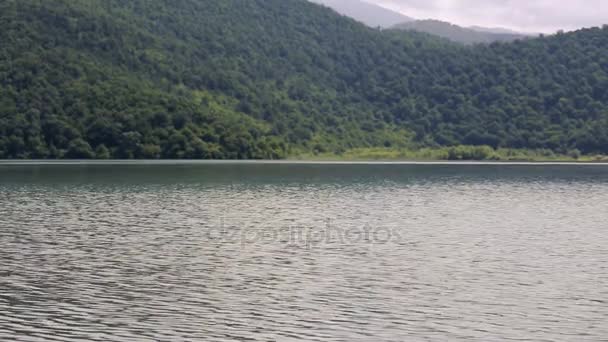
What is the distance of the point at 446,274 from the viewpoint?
1500 inches

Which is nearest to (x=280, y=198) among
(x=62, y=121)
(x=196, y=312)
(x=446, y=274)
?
(x=446, y=274)

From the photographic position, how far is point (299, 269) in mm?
39094

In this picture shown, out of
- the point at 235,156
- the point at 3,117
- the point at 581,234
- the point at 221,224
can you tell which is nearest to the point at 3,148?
the point at 3,117

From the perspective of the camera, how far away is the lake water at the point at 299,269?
93.3 ft

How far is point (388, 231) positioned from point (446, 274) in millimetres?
16166

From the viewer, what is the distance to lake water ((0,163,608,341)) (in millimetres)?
28438

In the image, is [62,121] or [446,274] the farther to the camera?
[62,121]

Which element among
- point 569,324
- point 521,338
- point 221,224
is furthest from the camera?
point 221,224

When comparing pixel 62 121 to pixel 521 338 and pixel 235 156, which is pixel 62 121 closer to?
pixel 235 156

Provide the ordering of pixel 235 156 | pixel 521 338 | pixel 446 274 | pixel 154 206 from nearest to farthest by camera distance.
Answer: pixel 521 338 → pixel 446 274 → pixel 154 206 → pixel 235 156

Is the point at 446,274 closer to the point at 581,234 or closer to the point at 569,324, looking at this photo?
the point at 569,324

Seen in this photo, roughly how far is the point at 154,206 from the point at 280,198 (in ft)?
46.1

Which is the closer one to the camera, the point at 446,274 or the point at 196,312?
the point at 196,312

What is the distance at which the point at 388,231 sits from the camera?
178 ft
